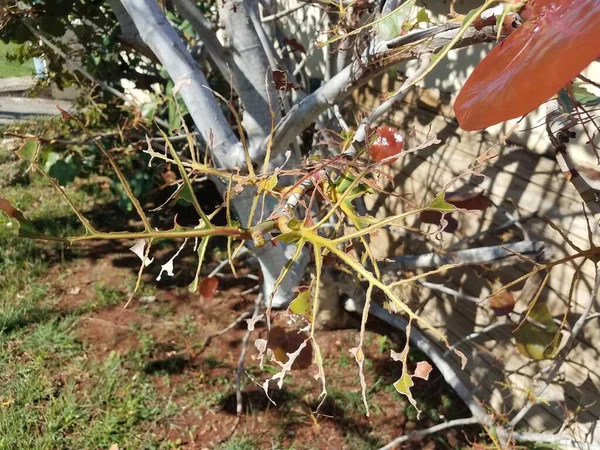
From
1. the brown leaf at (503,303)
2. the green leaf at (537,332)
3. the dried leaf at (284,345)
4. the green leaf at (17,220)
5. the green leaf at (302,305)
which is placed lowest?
the green leaf at (537,332)

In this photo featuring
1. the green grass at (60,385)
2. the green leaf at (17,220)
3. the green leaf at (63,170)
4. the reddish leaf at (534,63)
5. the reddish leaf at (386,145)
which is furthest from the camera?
the green leaf at (63,170)

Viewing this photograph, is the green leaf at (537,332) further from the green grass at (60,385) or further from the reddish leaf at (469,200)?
the green grass at (60,385)

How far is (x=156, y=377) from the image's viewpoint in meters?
2.38

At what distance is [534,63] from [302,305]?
55 centimetres

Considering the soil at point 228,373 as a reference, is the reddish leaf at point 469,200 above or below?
above

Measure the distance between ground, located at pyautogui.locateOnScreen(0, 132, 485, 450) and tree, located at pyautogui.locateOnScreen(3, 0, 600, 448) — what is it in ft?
1.39

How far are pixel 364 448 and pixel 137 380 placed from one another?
3.47 ft

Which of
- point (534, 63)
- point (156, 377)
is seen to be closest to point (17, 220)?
point (534, 63)

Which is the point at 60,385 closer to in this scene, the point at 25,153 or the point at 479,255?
the point at 25,153

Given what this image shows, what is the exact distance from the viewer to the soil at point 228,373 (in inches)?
85.4

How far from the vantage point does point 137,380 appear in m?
2.35

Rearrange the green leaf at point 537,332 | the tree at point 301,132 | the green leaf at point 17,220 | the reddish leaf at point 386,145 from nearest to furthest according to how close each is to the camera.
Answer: the green leaf at point 17,220
the tree at point 301,132
the reddish leaf at point 386,145
the green leaf at point 537,332

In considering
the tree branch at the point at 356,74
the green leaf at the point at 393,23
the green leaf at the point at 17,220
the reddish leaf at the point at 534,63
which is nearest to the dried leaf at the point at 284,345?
the tree branch at the point at 356,74

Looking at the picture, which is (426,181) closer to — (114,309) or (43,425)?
(114,309)
